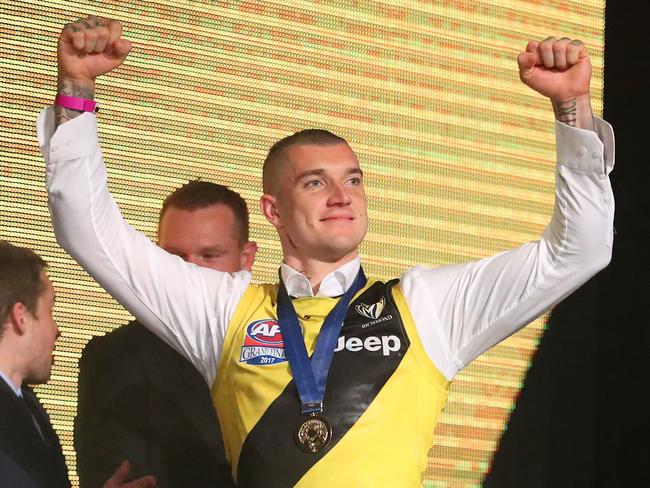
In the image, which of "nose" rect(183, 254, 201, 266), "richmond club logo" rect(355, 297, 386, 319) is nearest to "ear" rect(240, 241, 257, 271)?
"nose" rect(183, 254, 201, 266)

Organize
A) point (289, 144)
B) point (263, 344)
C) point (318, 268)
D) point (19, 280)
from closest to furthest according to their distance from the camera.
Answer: point (263, 344), point (318, 268), point (289, 144), point (19, 280)

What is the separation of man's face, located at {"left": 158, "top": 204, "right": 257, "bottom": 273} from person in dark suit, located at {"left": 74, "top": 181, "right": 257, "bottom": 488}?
0.05 metres

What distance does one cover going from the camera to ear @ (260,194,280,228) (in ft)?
8.29

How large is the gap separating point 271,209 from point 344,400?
0.48m

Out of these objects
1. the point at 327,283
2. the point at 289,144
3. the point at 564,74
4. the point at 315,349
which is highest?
the point at 564,74

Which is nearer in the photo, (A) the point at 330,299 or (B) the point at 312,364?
(B) the point at 312,364

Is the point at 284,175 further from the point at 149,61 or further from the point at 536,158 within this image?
the point at 536,158

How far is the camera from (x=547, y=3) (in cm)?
412

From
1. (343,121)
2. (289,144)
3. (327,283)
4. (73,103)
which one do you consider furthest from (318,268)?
(343,121)

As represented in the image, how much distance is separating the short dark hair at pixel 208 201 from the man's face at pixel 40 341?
1.67ft

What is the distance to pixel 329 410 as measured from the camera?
2227mm

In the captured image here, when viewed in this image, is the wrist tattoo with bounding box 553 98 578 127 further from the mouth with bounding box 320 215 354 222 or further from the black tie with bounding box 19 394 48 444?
the black tie with bounding box 19 394 48 444

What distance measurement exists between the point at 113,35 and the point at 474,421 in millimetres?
1978

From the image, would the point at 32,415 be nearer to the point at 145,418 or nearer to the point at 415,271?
the point at 145,418
